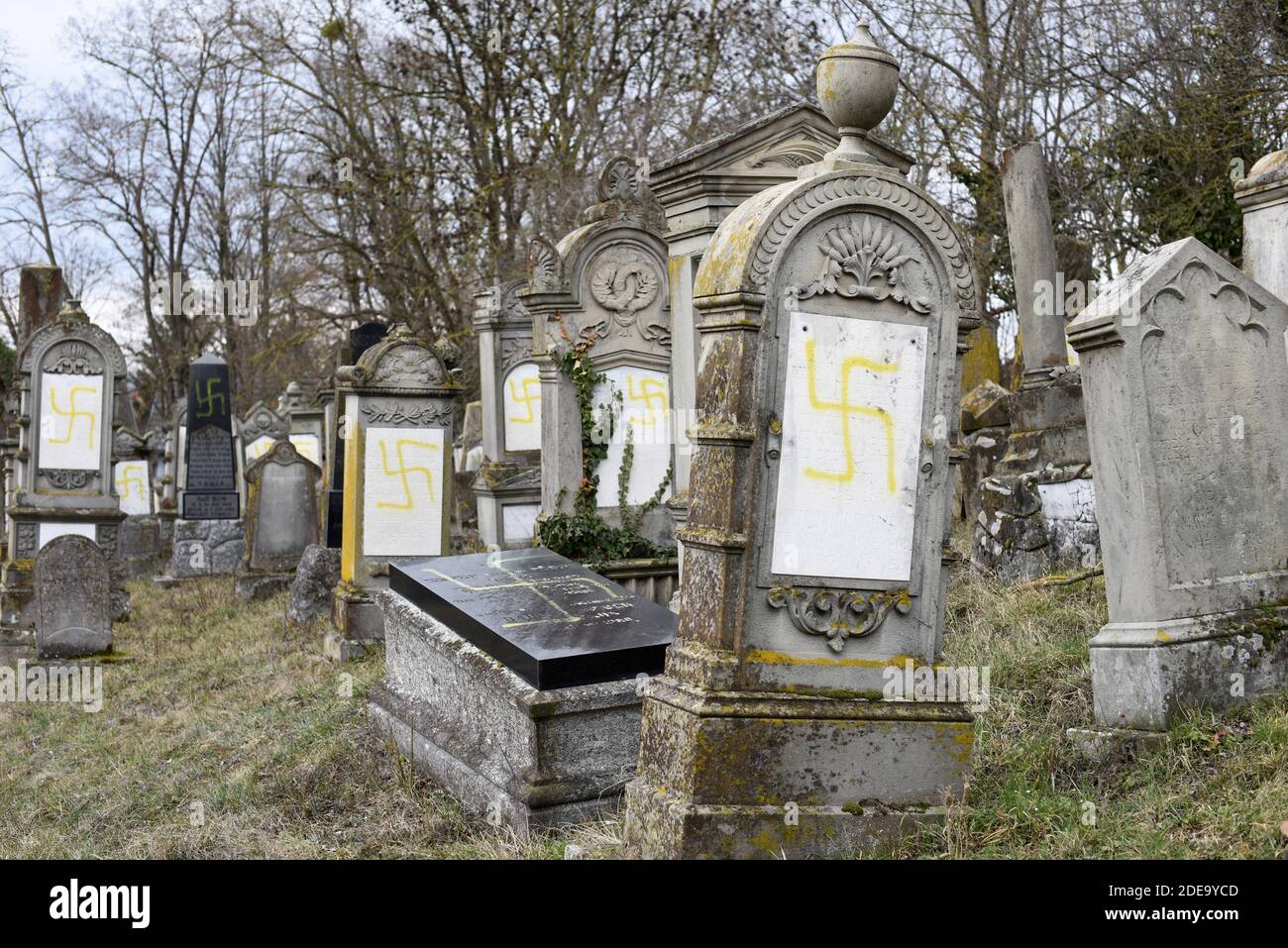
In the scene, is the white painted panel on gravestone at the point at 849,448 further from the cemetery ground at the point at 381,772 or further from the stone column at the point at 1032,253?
the stone column at the point at 1032,253

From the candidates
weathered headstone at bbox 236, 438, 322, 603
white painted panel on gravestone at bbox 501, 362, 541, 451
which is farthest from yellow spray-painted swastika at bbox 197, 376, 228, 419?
white painted panel on gravestone at bbox 501, 362, 541, 451

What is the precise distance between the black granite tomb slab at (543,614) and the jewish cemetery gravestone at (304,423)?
12.4 m

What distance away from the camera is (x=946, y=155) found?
1616 cm

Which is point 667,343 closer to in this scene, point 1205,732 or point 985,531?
point 985,531

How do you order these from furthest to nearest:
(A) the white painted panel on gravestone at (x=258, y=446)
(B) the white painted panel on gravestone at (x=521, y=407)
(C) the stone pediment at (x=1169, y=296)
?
(A) the white painted panel on gravestone at (x=258, y=446) → (B) the white painted panel on gravestone at (x=521, y=407) → (C) the stone pediment at (x=1169, y=296)

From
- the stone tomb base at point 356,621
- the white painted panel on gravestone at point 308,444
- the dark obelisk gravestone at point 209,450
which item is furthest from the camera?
the white painted panel on gravestone at point 308,444

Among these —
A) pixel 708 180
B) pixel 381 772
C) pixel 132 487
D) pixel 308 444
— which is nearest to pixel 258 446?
pixel 308 444

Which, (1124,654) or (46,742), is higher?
(1124,654)

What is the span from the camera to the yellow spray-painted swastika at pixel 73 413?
41.0ft

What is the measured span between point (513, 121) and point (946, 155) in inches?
290

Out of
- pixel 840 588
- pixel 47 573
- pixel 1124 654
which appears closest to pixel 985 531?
pixel 1124 654

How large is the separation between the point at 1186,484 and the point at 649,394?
4.89 meters

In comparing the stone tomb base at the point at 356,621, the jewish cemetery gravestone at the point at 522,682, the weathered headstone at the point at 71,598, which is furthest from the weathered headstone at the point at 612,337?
the weathered headstone at the point at 71,598

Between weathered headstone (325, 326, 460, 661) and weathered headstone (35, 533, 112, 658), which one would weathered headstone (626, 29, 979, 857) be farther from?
weathered headstone (35, 533, 112, 658)
